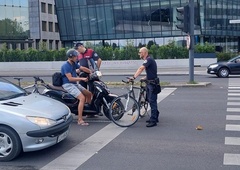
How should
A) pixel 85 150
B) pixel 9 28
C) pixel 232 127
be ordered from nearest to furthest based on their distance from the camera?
pixel 85 150
pixel 232 127
pixel 9 28

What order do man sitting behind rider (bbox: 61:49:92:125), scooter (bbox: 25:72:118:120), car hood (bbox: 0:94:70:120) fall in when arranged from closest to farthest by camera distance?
car hood (bbox: 0:94:70:120)
man sitting behind rider (bbox: 61:49:92:125)
scooter (bbox: 25:72:118:120)

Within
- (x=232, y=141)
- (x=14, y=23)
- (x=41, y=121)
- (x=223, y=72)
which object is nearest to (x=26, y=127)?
→ (x=41, y=121)

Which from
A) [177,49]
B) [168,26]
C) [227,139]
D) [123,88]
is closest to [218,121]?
[227,139]

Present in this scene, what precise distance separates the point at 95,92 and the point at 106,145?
2.06 m

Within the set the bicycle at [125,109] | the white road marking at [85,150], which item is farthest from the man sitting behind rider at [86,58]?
the white road marking at [85,150]

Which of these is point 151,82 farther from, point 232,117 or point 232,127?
point 232,117

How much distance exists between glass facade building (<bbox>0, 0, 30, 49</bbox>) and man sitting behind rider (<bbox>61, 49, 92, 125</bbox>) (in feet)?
162

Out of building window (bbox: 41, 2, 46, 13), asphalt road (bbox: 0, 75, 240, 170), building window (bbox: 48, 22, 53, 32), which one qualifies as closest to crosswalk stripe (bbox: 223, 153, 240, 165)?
asphalt road (bbox: 0, 75, 240, 170)

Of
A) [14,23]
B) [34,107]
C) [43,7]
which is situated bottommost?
[34,107]

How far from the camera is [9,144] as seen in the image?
6305mm

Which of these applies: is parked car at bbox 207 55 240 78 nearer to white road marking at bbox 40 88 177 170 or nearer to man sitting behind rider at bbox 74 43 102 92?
man sitting behind rider at bbox 74 43 102 92

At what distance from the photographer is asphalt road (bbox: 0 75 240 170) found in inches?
239

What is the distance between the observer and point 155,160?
625cm

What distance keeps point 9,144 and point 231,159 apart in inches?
137
